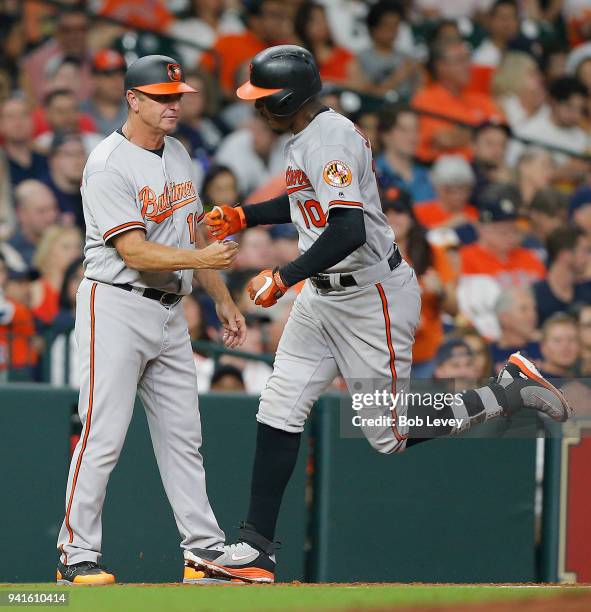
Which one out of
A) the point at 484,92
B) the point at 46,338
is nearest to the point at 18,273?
the point at 46,338

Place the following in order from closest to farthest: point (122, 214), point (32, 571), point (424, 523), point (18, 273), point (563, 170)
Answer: point (122, 214), point (32, 571), point (424, 523), point (18, 273), point (563, 170)

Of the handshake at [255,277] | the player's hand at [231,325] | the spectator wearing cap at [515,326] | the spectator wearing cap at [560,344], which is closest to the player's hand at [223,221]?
the handshake at [255,277]

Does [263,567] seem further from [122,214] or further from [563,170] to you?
[563,170]

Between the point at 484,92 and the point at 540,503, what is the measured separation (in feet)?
15.6

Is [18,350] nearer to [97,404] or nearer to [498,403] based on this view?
[97,404]

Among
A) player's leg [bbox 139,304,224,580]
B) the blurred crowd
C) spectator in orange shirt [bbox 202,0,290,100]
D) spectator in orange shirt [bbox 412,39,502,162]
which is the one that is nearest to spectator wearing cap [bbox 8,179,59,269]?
the blurred crowd

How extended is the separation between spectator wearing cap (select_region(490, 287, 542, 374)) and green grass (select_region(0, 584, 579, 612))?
11.0ft

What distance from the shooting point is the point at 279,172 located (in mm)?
8367

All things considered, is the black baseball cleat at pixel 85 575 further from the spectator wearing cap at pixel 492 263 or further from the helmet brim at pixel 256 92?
the spectator wearing cap at pixel 492 263

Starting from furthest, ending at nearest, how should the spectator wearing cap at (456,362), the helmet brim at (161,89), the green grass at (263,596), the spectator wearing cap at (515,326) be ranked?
1. the spectator wearing cap at (515,326)
2. the spectator wearing cap at (456,362)
3. the helmet brim at (161,89)
4. the green grass at (263,596)

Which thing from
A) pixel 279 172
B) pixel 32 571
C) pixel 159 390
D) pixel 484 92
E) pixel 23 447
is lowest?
pixel 32 571

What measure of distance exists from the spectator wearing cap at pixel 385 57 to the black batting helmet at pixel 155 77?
17.1 ft

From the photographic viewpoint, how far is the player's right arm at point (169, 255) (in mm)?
4098

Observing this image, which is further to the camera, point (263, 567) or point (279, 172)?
point (279, 172)
